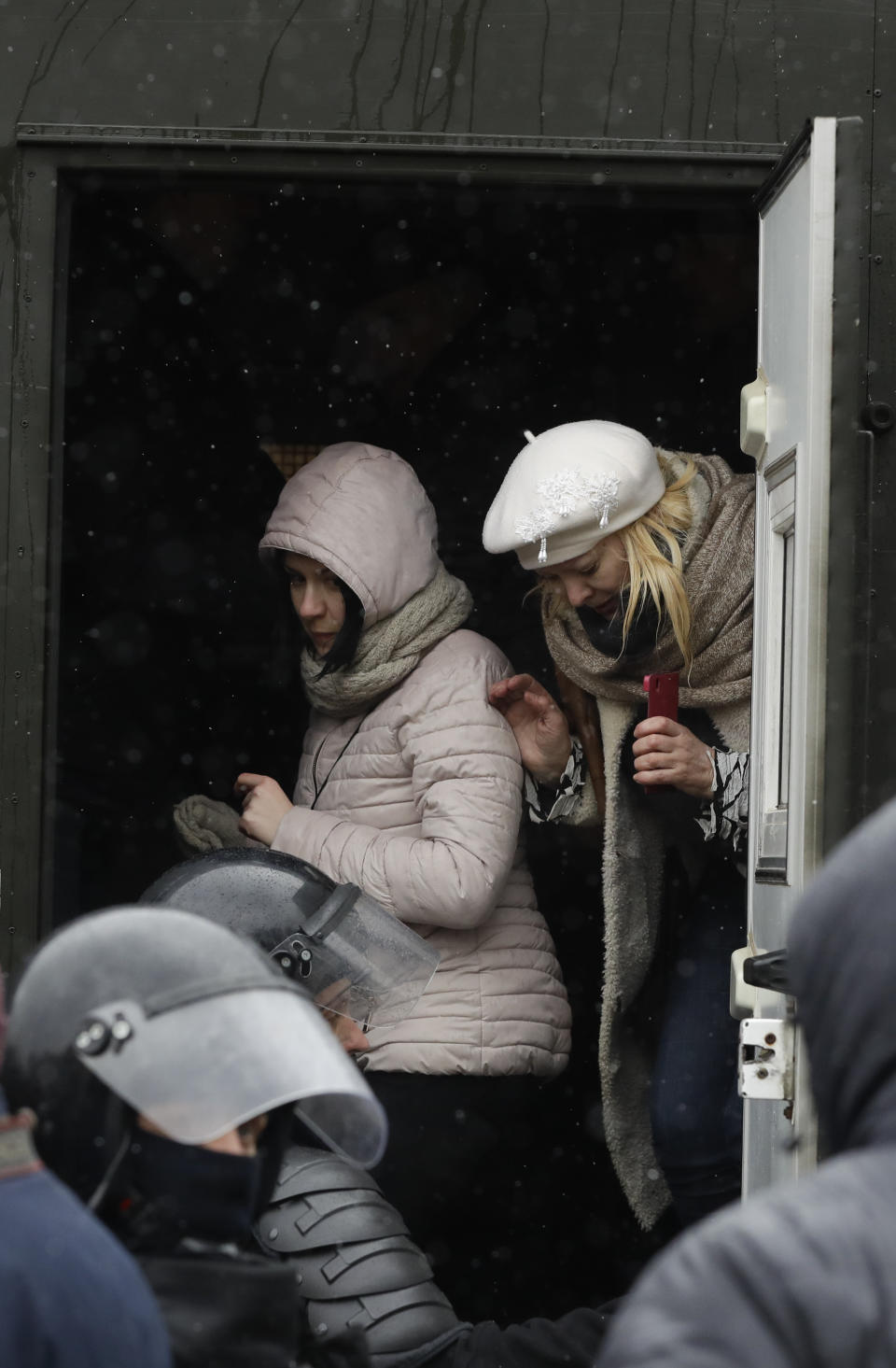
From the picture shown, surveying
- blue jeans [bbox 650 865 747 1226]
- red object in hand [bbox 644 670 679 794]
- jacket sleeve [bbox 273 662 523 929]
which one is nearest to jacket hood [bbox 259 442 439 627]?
jacket sleeve [bbox 273 662 523 929]

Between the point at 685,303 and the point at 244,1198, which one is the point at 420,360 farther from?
the point at 244,1198

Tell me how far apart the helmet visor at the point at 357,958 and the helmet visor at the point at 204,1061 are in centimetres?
105

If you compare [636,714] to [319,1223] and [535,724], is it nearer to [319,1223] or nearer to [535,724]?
[535,724]

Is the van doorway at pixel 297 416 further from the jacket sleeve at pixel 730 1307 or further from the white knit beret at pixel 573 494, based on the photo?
the jacket sleeve at pixel 730 1307

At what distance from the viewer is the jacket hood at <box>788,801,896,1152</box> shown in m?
1.26

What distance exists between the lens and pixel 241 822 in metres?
3.60

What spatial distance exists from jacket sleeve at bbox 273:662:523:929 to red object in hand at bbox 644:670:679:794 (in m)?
0.38

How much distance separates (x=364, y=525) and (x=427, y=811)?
2.16 feet

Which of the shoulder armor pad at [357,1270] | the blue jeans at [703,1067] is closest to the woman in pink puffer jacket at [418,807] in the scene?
the blue jeans at [703,1067]

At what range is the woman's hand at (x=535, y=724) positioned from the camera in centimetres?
351

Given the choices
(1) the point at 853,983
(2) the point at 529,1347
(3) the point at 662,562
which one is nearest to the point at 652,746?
(3) the point at 662,562

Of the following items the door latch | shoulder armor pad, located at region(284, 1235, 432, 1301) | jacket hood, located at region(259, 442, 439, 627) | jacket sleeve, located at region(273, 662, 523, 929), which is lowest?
shoulder armor pad, located at region(284, 1235, 432, 1301)

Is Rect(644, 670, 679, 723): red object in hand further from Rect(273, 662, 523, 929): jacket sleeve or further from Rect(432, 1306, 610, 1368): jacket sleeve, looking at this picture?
Rect(432, 1306, 610, 1368): jacket sleeve

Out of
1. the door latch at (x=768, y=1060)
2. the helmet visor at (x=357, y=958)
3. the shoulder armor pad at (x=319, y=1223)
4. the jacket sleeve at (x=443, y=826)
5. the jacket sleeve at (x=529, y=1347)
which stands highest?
the jacket sleeve at (x=443, y=826)
